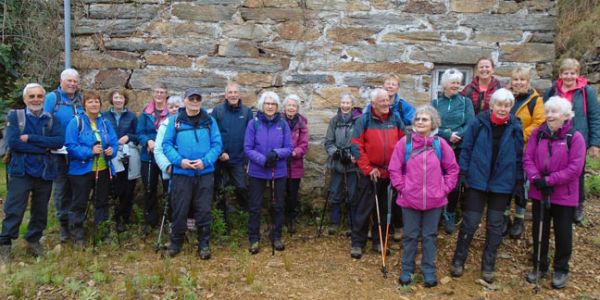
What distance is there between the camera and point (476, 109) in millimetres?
5066

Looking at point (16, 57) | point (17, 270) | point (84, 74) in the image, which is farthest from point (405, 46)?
point (16, 57)

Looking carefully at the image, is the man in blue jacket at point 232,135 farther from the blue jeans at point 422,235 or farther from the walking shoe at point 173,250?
the blue jeans at point 422,235

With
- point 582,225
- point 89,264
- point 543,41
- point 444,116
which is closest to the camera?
point 89,264

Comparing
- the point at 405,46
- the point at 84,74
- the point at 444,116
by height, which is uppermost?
the point at 405,46

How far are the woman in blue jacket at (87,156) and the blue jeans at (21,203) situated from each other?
0.29 metres

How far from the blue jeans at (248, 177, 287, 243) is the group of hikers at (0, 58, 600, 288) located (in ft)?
0.05

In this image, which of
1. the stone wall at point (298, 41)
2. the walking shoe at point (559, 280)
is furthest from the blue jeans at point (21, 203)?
the walking shoe at point (559, 280)

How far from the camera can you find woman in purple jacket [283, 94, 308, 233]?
5.38 metres

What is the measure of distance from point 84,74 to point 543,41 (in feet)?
20.2

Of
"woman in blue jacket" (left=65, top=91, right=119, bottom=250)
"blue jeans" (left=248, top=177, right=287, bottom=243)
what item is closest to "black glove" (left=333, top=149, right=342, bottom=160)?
"blue jeans" (left=248, top=177, right=287, bottom=243)

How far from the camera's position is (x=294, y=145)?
18.0ft

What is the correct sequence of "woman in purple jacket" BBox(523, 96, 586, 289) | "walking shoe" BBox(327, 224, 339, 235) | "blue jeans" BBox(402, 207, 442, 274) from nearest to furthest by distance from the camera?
"woman in purple jacket" BBox(523, 96, 586, 289) < "blue jeans" BBox(402, 207, 442, 274) < "walking shoe" BBox(327, 224, 339, 235)

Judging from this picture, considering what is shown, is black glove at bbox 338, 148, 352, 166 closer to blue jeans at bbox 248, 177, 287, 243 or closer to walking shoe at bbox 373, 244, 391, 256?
blue jeans at bbox 248, 177, 287, 243

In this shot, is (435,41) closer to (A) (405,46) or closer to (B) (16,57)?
(A) (405,46)
